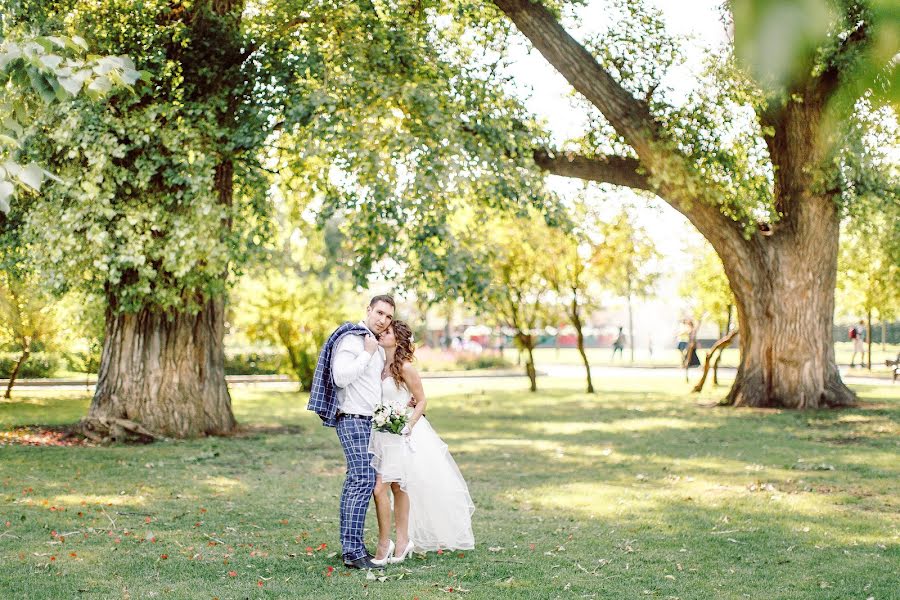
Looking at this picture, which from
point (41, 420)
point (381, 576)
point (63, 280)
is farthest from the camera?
point (41, 420)

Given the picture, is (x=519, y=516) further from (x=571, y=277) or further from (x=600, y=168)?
(x=571, y=277)

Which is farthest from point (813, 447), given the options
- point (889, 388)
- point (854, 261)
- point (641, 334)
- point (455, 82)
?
point (641, 334)

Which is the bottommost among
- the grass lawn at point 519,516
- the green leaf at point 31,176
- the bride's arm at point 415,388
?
the grass lawn at point 519,516

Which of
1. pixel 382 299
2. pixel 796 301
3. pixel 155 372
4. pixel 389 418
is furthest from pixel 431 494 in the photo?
pixel 796 301

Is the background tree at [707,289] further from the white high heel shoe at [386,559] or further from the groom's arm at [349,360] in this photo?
the groom's arm at [349,360]

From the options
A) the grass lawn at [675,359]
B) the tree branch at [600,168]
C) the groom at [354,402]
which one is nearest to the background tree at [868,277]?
the grass lawn at [675,359]

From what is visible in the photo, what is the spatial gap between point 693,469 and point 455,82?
6.84 meters

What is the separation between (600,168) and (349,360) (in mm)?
13953

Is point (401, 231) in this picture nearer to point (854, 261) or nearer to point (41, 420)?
point (41, 420)

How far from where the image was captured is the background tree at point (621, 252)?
1057 inches

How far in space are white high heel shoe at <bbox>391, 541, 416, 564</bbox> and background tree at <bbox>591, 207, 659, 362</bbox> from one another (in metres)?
20.4

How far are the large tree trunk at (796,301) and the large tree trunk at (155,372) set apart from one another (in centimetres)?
1107

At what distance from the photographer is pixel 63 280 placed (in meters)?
13.0

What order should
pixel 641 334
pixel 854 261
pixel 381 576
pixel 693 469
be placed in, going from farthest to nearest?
pixel 641 334 < pixel 854 261 < pixel 693 469 < pixel 381 576
